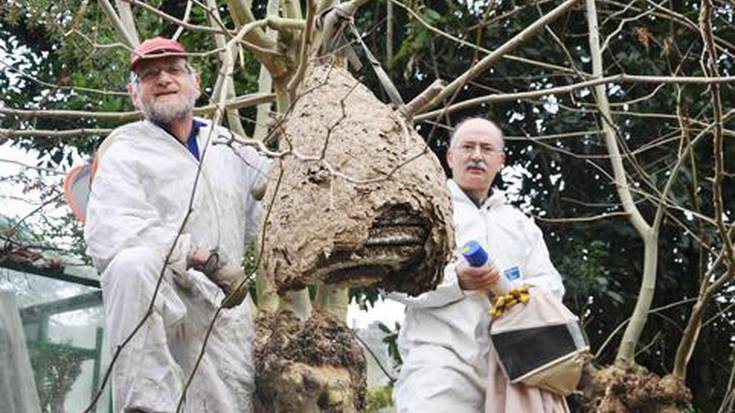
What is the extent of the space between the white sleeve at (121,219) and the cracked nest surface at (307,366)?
0.52 m

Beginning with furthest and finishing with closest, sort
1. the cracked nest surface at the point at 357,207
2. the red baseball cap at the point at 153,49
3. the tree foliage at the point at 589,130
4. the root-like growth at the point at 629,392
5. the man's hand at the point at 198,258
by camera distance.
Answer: the tree foliage at the point at 589,130, the root-like growth at the point at 629,392, the red baseball cap at the point at 153,49, the man's hand at the point at 198,258, the cracked nest surface at the point at 357,207

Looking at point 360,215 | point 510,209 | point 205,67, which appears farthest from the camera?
point 205,67

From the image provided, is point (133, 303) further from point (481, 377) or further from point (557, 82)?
point (557, 82)

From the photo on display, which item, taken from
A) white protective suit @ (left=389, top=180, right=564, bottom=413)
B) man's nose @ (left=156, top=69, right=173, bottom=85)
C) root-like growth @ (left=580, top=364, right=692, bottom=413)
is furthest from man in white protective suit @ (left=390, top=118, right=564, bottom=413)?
man's nose @ (left=156, top=69, right=173, bottom=85)

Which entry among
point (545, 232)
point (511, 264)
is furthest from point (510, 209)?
point (545, 232)

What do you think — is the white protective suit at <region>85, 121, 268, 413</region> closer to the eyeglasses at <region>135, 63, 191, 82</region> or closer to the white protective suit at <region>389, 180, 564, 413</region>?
the eyeglasses at <region>135, 63, 191, 82</region>

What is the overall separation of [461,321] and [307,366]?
56cm

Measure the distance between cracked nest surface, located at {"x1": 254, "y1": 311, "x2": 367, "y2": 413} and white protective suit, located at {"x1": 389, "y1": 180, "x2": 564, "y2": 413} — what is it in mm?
200

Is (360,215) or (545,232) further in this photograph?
(545,232)

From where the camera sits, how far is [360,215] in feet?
12.2

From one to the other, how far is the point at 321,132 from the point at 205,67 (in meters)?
3.47

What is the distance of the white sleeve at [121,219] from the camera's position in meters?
4.15

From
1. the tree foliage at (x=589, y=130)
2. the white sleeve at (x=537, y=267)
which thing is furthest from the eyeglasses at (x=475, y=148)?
the tree foliage at (x=589, y=130)

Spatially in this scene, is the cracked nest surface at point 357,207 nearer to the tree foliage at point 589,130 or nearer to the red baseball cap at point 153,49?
the red baseball cap at point 153,49
